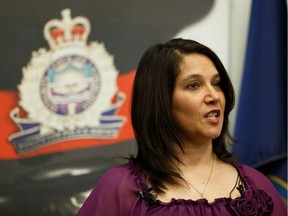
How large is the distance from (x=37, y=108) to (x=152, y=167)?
0.56 metres

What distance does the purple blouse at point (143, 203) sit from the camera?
0.96 m

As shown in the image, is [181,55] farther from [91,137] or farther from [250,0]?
[250,0]

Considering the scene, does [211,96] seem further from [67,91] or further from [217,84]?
[67,91]

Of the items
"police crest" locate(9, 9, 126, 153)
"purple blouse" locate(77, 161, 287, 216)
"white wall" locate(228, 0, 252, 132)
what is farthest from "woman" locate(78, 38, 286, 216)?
"white wall" locate(228, 0, 252, 132)

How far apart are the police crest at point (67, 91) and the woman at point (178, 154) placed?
434 millimetres

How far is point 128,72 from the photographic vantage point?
61.1 inches

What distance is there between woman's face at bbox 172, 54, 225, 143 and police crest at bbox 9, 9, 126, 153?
528 millimetres

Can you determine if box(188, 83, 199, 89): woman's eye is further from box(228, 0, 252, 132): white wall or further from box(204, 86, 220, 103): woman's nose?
box(228, 0, 252, 132): white wall

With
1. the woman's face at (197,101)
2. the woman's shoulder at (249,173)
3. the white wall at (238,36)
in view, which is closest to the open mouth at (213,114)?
the woman's face at (197,101)

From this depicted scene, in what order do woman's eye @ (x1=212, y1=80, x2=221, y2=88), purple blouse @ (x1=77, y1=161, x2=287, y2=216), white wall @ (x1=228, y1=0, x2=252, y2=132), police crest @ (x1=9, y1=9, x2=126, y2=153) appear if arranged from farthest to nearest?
white wall @ (x1=228, y1=0, x2=252, y2=132)
police crest @ (x1=9, y1=9, x2=126, y2=153)
woman's eye @ (x1=212, y1=80, x2=221, y2=88)
purple blouse @ (x1=77, y1=161, x2=287, y2=216)

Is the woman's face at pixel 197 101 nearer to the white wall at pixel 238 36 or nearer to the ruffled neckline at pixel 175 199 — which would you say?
the ruffled neckline at pixel 175 199

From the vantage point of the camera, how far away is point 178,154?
3.48ft

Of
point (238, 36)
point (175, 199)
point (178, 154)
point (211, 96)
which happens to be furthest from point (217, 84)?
point (238, 36)

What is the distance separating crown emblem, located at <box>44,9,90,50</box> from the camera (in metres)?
1.43
